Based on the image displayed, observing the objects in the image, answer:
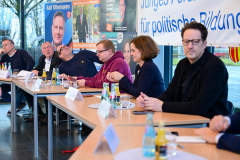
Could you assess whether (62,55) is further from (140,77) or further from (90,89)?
(140,77)

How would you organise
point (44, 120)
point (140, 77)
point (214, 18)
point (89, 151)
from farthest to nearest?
point (44, 120)
point (214, 18)
point (140, 77)
point (89, 151)

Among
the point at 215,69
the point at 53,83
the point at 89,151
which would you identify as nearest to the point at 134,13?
the point at 53,83

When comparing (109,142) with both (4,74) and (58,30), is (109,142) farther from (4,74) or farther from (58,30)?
(58,30)

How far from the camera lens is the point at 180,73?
3004mm

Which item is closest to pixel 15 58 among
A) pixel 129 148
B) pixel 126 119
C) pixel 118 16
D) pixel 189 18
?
pixel 118 16

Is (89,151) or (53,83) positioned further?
(53,83)

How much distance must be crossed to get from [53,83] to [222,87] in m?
2.81

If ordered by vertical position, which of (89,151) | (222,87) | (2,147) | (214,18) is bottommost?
(2,147)

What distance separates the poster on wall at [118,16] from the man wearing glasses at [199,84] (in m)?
2.84

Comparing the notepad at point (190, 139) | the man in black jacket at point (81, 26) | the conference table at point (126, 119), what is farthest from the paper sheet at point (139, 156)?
the man in black jacket at point (81, 26)

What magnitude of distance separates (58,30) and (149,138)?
249 inches

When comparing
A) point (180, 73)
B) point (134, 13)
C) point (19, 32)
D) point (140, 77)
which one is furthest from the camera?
point (19, 32)

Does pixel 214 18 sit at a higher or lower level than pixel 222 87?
higher

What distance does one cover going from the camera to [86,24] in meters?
6.83
